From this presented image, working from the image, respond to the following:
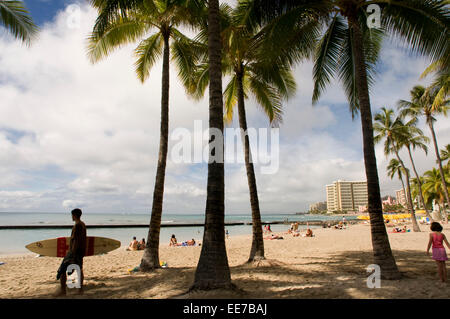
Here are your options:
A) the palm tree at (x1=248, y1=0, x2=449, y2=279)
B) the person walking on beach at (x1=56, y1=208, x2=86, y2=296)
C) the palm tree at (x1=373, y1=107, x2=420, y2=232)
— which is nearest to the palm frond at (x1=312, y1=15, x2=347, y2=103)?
the palm tree at (x1=248, y1=0, x2=449, y2=279)

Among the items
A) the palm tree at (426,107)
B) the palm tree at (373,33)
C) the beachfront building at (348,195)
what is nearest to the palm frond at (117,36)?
the palm tree at (373,33)

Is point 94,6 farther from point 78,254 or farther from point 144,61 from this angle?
point 78,254

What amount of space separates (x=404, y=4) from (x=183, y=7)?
621 cm

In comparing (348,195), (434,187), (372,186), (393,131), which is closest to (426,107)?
(393,131)

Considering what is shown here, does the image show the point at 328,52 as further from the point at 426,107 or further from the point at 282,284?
the point at 426,107

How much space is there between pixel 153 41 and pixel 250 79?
4.21m

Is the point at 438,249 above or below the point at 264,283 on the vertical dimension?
above

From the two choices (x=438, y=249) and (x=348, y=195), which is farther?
(x=348, y=195)

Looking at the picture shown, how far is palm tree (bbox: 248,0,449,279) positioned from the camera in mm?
5938

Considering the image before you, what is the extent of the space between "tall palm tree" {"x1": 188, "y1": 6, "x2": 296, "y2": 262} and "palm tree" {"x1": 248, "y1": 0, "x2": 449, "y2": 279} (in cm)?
111

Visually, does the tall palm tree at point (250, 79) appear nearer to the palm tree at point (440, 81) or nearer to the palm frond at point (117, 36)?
the palm frond at point (117, 36)

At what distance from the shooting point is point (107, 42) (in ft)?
32.2

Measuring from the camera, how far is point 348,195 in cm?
18175

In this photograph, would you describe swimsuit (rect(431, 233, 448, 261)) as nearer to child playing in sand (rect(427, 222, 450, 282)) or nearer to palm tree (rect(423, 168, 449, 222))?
child playing in sand (rect(427, 222, 450, 282))
